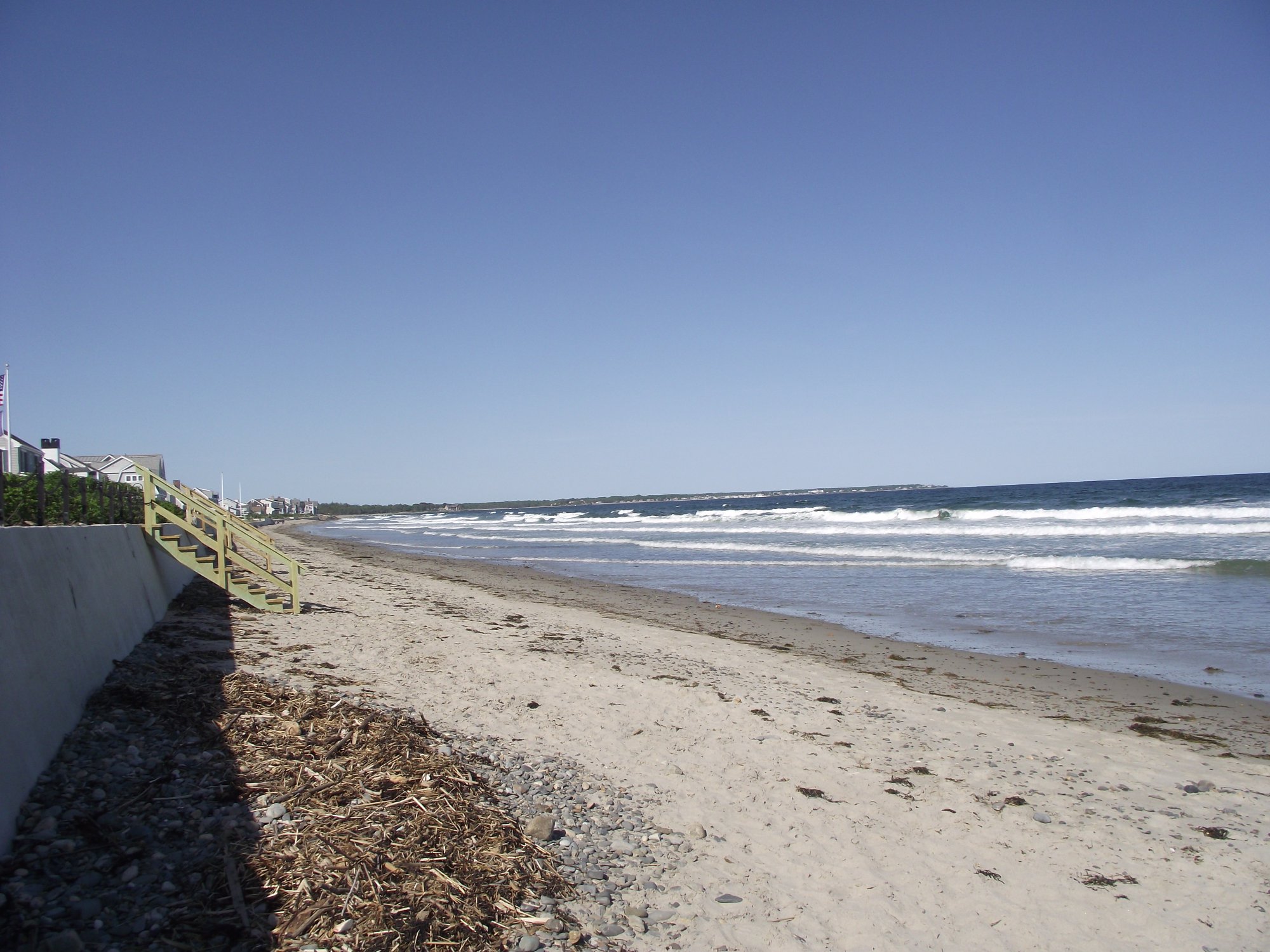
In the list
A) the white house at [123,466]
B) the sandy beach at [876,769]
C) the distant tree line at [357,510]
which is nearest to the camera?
the sandy beach at [876,769]

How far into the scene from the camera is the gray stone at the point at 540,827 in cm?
419

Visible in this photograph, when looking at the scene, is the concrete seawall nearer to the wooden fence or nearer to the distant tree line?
the wooden fence

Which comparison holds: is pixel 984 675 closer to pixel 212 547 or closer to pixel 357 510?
pixel 212 547

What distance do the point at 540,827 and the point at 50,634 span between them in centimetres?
367

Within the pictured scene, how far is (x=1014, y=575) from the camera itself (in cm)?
1850

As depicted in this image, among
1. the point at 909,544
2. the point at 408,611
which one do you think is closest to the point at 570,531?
the point at 909,544

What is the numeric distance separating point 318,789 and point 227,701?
1953mm

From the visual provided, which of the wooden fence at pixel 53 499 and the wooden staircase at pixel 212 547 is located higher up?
the wooden fence at pixel 53 499

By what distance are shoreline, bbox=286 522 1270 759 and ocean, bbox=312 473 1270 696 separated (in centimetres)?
50

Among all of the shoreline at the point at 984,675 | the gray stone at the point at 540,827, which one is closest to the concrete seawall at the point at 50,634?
the gray stone at the point at 540,827

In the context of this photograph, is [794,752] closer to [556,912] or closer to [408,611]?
[556,912]

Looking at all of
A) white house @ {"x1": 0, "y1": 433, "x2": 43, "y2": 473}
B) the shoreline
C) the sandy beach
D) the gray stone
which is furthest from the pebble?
the shoreline

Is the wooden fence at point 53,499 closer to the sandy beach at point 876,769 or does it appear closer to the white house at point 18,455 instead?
the white house at point 18,455

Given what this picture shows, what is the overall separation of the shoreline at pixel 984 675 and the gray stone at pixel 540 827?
5417 millimetres
